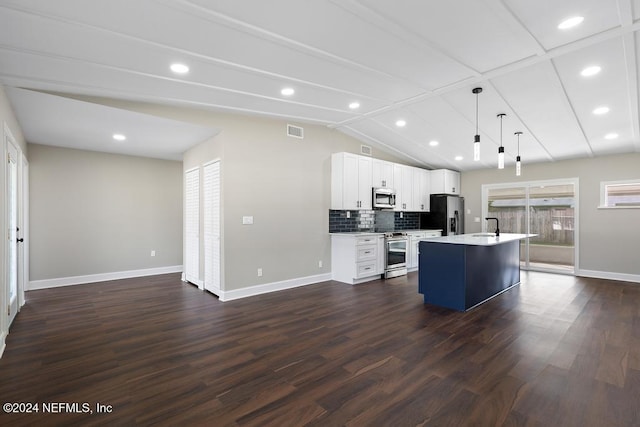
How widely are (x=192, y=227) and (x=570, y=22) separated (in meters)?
5.74

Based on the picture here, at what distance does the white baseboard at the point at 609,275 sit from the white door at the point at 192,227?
7.53m

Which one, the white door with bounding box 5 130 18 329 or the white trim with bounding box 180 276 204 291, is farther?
the white trim with bounding box 180 276 204 291

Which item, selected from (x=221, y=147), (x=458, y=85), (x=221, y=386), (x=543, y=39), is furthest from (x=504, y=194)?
(x=221, y=386)

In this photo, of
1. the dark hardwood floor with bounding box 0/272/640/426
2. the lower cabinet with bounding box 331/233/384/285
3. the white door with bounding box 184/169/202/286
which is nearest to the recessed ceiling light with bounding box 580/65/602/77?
the dark hardwood floor with bounding box 0/272/640/426

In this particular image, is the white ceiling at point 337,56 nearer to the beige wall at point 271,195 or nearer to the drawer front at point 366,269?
the beige wall at point 271,195

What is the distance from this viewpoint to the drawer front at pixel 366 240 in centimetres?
552

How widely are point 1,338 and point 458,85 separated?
553 cm

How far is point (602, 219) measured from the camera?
6.07m

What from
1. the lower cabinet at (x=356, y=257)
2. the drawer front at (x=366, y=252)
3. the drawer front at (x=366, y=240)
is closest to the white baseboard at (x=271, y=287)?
the lower cabinet at (x=356, y=257)

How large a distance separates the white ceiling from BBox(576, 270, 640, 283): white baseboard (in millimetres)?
2818

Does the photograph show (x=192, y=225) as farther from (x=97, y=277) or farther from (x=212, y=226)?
(x=97, y=277)

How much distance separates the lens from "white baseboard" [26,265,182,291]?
5195 millimetres

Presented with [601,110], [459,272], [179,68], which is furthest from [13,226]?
[601,110]

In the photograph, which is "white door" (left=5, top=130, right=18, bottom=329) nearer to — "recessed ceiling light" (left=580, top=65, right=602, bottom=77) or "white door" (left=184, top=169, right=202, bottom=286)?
"white door" (left=184, top=169, right=202, bottom=286)
